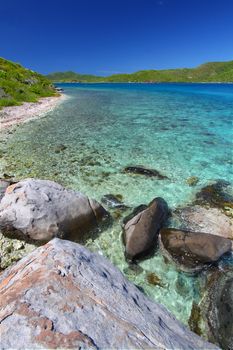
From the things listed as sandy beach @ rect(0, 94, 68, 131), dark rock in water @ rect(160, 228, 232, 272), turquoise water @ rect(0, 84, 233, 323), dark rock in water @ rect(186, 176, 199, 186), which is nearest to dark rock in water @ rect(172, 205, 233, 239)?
turquoise water @ rect(0, 84, 233, 323)

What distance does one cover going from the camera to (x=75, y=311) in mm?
3207

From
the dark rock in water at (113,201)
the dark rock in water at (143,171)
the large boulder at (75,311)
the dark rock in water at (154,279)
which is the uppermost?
the large boulder at (75,311)

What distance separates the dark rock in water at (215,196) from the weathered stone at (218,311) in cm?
358

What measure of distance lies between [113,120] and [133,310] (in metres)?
23.8

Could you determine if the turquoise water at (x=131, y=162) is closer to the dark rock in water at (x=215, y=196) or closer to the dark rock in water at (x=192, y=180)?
the dark rock in water at (x=192, y=180)

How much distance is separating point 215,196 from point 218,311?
5492 millimetres

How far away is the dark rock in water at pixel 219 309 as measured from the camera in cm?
462

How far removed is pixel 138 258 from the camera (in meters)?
6.64

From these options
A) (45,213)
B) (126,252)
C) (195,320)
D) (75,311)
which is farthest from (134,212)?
(75,311)

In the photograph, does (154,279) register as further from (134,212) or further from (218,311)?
(134,212)

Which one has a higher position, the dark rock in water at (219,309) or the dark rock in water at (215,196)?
the dark rock in water at (215,196)

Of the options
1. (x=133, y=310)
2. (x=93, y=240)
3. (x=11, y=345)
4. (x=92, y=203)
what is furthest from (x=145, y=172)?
(x=11, y=345)

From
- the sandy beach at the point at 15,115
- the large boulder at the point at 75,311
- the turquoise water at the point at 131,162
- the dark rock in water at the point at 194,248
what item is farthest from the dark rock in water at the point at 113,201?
the sandy beach at the point at 15,115

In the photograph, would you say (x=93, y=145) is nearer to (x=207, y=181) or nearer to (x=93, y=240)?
(x=207, y=181)
